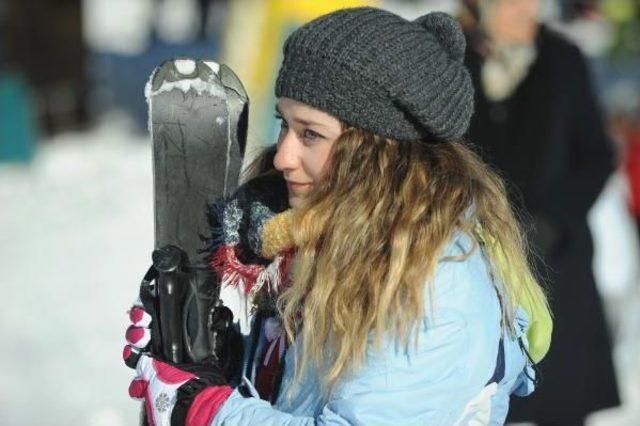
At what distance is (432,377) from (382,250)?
211 millimetres

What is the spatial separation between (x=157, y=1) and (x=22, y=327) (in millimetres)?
8186

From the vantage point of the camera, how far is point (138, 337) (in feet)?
7.00

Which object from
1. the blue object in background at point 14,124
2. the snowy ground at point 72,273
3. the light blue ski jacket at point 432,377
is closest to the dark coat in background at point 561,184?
the light blue ski jacket at point 432,377

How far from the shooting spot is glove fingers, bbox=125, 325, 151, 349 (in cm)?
213

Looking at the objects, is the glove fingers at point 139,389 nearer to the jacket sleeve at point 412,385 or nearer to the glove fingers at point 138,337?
the glove fingers at point 138,337

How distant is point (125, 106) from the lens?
11070 mm

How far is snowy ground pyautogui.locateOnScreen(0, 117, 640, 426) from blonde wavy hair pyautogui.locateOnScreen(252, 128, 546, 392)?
9.74ft

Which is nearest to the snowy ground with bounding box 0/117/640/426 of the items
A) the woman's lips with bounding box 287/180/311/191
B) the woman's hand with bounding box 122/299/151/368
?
the woman's hand with bounding box 122/299/151/368

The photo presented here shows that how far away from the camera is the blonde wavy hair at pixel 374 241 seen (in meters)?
1.74

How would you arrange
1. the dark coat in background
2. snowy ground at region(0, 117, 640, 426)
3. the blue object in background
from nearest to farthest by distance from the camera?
the dark coat in background, snowy ground at region(0, 117, 640, 426), the blue object in background

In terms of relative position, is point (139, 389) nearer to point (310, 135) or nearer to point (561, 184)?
point (310, 135)

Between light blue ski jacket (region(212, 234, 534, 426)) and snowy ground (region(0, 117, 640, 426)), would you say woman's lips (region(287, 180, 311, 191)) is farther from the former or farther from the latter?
snowy ground (region(0, 117, 640, 426))

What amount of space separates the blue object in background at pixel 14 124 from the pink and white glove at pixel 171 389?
740 cm

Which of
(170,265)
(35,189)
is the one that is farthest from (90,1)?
(170,265)
